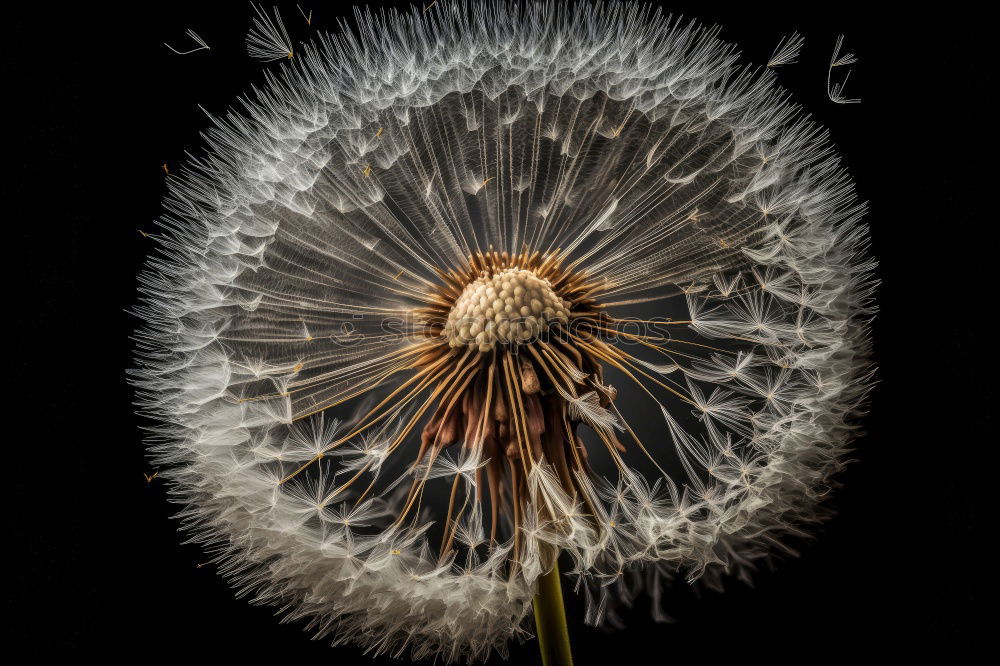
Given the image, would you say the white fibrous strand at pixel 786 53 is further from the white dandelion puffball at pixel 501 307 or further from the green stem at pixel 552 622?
the green stem at pixel 552 622

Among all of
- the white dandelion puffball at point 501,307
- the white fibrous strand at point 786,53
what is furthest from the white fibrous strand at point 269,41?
the white fibrous strand at point 786,53

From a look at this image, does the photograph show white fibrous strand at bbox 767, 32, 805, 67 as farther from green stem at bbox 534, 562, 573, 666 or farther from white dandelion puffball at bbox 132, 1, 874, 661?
green stem at bbox 534, 562, 573, 666

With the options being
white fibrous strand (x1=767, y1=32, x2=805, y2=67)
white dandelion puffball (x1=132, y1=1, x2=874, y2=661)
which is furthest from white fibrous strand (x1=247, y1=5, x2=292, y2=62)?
white fibrous strand (x1=767, y1=32, x2=805, y2=67)

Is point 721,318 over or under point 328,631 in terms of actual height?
over

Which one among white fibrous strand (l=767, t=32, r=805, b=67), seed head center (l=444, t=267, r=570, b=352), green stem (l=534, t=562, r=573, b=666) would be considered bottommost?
green stem (l=534, t=562, r=573, b=666)

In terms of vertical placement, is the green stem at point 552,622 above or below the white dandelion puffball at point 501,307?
below

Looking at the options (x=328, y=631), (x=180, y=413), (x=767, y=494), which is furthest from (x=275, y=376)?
(x=767, y=494)

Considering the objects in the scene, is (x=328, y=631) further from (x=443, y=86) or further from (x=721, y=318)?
(x=443, y=86)

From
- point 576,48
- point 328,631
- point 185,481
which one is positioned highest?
point 576,48
